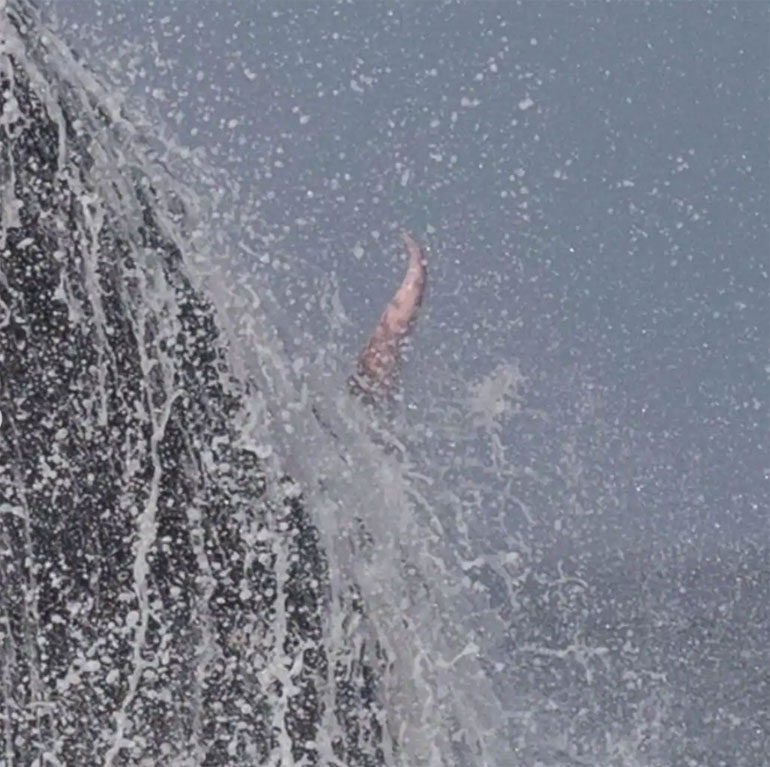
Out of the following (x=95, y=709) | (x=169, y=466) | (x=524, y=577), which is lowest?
(x=95, y=709)

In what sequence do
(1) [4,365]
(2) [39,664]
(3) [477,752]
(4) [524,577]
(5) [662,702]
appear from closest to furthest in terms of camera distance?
(1) [4,365]
(2) [39,664]
(3) [477,752]
(4) [524,577]
(5) [662,702]

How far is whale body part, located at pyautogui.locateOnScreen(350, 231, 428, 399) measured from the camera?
9.48 feet

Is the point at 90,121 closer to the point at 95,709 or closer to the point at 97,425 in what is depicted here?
the point at 97,425

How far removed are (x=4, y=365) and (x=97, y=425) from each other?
0.18 metres

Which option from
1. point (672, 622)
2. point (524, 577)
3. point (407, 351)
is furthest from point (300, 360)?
point (672, 622)

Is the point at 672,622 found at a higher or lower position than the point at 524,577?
higher

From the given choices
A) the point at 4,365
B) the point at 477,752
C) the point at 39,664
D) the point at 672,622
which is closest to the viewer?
the point at 4,365

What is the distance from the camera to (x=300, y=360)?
9.68ft

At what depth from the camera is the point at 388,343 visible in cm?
291

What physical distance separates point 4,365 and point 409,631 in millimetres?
813

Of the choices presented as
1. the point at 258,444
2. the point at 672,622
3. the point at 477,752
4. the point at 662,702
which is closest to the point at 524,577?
the point at 662,702

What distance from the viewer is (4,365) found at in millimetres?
2697

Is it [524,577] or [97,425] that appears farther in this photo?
[524,577]

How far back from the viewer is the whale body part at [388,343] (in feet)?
9.48
